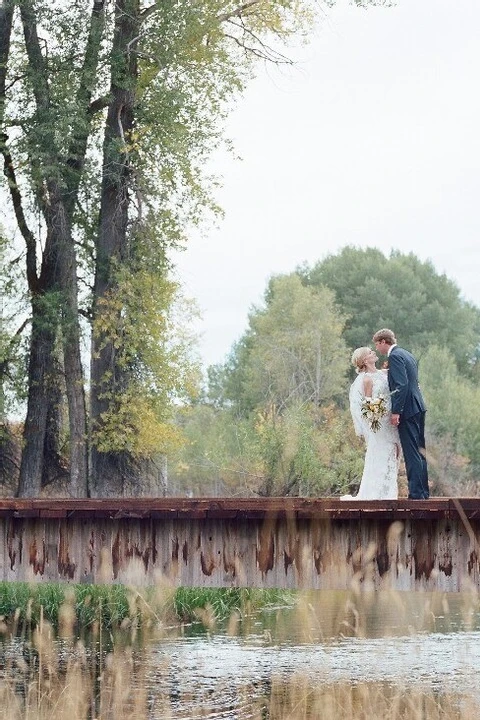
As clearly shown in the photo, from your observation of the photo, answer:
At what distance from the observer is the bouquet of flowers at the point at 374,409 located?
1555 centimetres

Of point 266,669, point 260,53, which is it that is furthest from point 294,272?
point 266,669

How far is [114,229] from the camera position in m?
27.1

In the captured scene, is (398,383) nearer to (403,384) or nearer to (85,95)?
(403,384)

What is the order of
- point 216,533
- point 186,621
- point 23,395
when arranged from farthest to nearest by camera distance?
point 23,395 < point 186,621 < point 216,533

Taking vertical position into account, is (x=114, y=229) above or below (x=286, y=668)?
above

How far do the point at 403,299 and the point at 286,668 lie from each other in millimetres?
57257

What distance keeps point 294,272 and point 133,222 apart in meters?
46.9

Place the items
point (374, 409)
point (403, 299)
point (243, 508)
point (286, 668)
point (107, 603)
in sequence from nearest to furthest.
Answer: point (243, 508) → point (374, 409) → point (286, 668) → point (107, 603) → point (403, 299)

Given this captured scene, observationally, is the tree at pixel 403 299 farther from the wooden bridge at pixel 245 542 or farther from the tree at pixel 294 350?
the wooden bridge at pixel 245 542

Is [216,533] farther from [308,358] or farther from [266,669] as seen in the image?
[308,358]

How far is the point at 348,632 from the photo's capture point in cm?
2108

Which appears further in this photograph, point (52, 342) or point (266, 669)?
point (52, 342)

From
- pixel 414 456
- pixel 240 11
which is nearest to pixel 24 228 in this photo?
pixel 240 11

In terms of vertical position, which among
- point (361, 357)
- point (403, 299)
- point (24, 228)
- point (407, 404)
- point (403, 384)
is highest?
point (403, 299)
